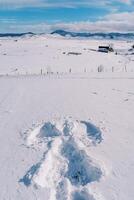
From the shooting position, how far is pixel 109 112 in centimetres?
1492

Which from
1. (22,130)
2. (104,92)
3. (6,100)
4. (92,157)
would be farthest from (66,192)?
(104,92)

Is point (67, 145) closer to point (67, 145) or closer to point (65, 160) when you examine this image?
point (67, 145)

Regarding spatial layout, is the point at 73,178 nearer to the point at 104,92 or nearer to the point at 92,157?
the point at 92,157

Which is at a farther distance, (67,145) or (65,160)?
(67,145)

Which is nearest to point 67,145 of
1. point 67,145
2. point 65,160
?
point 67,145

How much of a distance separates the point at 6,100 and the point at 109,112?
18.1 ft

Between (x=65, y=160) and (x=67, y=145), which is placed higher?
(x=65, y=160)

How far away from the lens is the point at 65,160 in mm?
9961

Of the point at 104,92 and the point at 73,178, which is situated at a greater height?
the point at 73,178

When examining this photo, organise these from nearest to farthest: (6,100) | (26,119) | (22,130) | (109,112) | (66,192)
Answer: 1. (66,192)
2. (22,130)
3. (26,119)
4. (109,112)
5. (6,100)

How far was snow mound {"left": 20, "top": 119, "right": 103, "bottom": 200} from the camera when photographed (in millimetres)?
8375

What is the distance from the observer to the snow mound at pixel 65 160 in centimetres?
838

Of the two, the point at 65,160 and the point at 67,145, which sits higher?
the point at 65,160

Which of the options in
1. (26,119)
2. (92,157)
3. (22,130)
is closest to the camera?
(92,157)
